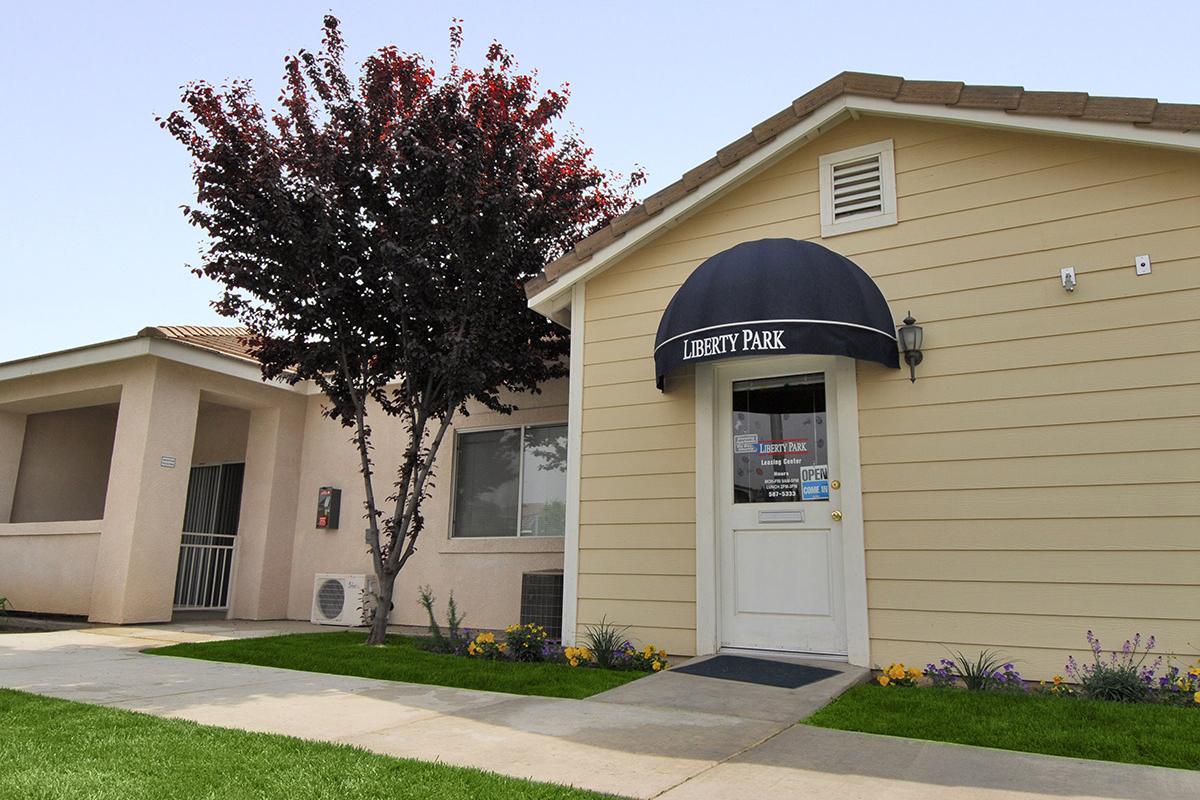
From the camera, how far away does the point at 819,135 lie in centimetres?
715

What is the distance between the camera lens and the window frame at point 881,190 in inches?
267

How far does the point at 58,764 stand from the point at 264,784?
1.09 meters

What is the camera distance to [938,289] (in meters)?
6.38

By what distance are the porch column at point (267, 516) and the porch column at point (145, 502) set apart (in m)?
1.17

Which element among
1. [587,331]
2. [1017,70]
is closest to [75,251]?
[587,331]

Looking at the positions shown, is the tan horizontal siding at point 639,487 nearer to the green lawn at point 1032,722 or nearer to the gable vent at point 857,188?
the green lawn at point 1032,722

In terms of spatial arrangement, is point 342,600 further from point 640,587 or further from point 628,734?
point 628,734

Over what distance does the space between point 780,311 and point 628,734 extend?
10.7ft

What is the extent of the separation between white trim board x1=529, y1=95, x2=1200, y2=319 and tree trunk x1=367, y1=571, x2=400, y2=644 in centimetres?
327

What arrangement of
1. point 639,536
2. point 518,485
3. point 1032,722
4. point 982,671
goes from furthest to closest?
1. point 518,485
2. point 639,536
3. point 982,671
4. point 1032,722

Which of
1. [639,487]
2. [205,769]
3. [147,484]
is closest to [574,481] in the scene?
[639,487]

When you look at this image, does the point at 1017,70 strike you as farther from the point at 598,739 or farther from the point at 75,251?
the point at 75,251

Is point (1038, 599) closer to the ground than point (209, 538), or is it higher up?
closer to the ground

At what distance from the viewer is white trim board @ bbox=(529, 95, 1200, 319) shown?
5.75 meters
